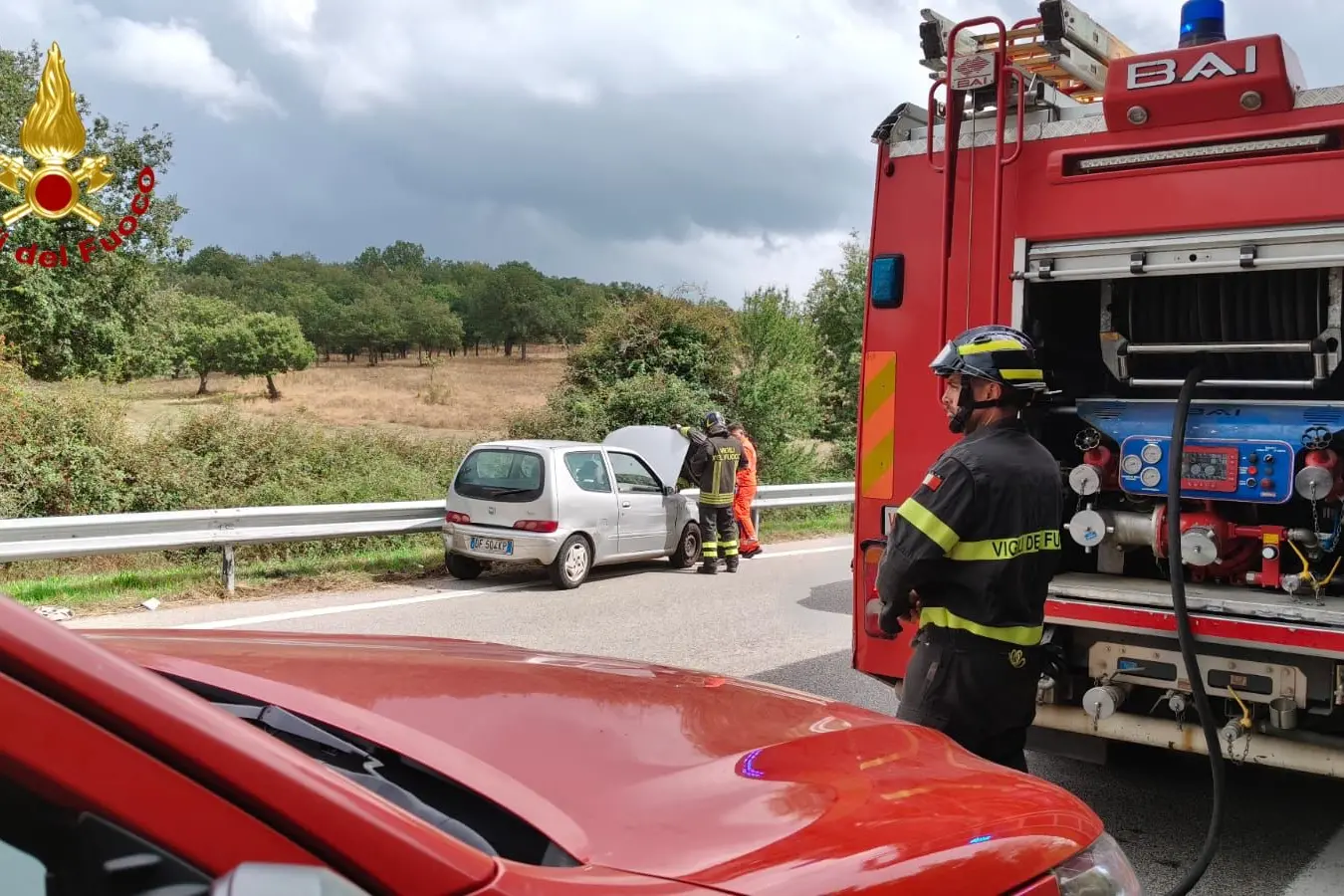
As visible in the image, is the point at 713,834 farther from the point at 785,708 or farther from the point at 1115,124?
the point at 1115,124

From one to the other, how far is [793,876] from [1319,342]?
Answer: 3793mm

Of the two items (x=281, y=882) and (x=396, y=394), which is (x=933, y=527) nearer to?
(x=281, y=882)

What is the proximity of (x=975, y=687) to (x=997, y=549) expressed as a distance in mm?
443

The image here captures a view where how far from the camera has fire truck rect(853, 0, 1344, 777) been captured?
394cm

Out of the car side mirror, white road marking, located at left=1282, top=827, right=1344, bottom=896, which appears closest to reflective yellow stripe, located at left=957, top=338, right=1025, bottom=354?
white road marking, located at left=1282, top=827, right=1344, bottom=896

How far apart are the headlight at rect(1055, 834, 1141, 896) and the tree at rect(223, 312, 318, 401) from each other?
3423cm

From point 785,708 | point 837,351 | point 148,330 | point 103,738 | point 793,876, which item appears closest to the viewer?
point 103,738

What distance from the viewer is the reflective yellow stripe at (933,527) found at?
343 centimetres

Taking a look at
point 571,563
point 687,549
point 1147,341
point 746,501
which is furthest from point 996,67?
point 746,501

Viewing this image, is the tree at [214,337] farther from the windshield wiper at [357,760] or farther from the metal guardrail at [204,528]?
the windshield wiper at [357,760]

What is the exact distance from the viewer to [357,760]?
5.62 feet

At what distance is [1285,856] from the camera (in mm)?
4199

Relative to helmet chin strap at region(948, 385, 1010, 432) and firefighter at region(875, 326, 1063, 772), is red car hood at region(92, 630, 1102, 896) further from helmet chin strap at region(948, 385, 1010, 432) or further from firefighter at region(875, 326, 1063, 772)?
helmet chin strap at region(948, 385, 1010, 432)

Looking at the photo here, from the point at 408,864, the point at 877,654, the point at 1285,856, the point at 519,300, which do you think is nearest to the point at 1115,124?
the point at 877,654
